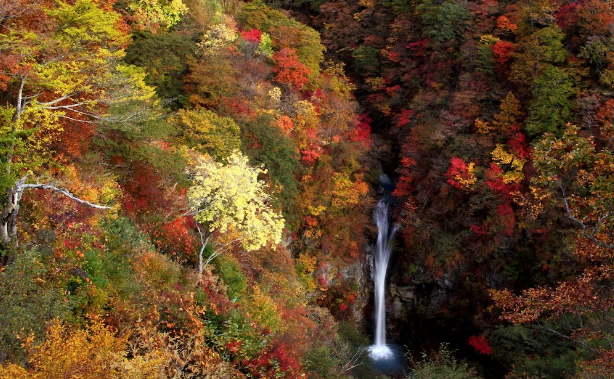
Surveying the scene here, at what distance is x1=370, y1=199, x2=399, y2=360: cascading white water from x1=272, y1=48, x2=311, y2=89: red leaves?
9.64 metres

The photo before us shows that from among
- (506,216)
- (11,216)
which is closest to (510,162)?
(506,216)

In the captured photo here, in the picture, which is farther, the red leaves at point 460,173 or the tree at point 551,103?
the red leaves at point 460,173

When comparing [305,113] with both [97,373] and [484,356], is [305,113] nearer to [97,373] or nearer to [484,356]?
[484,356]

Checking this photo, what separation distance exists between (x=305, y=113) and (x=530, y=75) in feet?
41.3

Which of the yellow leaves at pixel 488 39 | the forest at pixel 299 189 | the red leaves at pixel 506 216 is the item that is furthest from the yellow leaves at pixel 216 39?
the red leaves at pixel 506 216

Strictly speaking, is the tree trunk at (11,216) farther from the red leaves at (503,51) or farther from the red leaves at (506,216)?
the red leaves at (503,51)

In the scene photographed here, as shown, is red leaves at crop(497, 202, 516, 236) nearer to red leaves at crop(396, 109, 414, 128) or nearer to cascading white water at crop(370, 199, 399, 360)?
cascading white water at crop(370, 199, 399, 360)

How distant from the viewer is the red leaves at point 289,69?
2680 cm

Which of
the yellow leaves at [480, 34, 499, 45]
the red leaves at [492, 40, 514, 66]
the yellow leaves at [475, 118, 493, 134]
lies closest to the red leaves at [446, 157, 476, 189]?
the yellow leaves at [475, 118, 493, 134]

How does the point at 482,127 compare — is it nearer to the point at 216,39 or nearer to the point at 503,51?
the point at 503,51

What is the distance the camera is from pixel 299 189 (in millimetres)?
24094

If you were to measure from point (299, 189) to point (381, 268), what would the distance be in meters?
7.64

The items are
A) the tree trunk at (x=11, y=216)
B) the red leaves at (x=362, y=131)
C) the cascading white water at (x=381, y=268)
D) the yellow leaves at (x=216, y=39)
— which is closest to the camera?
the tree trunk at (x=11, y=216)

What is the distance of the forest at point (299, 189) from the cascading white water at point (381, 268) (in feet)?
1.71
